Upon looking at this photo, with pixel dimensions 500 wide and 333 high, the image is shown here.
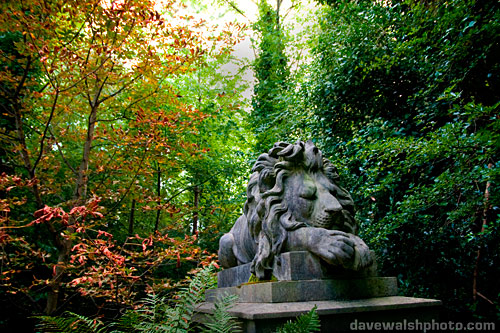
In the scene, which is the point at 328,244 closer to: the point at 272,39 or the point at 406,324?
the point at 406,324

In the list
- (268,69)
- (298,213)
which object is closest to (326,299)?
(298,213)

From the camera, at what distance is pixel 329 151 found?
25.9 ft

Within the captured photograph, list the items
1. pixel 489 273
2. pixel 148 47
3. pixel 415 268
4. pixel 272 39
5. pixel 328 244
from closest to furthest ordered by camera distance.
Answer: pixel 328 244 < pixel 148 47 < pixel 489 273 < pixel 415 268 < pixel 272 39

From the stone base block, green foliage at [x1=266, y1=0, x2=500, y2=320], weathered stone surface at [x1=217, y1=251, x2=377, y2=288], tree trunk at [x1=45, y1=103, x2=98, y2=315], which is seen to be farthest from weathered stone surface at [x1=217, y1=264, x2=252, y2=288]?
green foliage at [x1=266, y1=0, x2=500, y2=320]

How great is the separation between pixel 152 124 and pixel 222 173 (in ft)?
15.8

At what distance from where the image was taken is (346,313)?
9.05ft

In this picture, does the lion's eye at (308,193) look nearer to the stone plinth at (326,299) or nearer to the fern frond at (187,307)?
the stone plinth at (326,299)

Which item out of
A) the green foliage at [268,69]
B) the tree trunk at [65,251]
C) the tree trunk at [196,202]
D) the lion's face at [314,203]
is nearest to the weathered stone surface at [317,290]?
the lion's face at [314,203]

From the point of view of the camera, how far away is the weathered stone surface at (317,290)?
2912mm

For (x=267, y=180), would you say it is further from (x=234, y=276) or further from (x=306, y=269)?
(x=234, y=276)

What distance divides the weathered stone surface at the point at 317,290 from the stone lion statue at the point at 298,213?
0.56 ft

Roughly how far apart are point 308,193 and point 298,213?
0.73 feet

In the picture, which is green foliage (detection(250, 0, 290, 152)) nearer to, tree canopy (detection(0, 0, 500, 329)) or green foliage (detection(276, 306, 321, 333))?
tree canopy (detection(0, 0, 500, 329))

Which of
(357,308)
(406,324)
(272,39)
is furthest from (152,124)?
(272,39)
